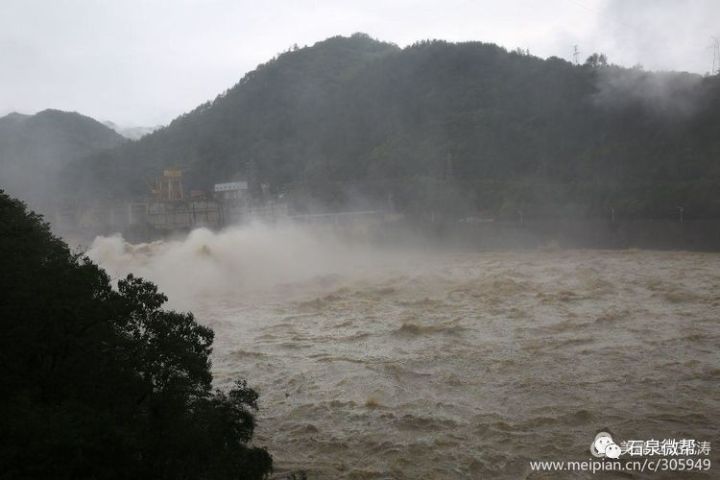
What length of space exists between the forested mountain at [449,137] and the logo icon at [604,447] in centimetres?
2576

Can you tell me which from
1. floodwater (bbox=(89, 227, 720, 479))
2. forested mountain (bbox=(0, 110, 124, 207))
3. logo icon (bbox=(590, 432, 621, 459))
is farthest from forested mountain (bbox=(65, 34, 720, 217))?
logo icon (bbox=(590, 432, 621, 459))

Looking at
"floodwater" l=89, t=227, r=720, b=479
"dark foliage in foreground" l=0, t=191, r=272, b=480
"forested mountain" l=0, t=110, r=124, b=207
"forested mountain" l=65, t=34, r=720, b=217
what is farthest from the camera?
"forested mountain" l=0, t=110, r=124, b=207

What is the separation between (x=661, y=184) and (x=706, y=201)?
17.8 ft

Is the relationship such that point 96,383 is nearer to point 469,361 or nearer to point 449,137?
point 469,361

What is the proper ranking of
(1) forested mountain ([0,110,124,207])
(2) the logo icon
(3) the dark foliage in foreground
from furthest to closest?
(1) forested mountain ([0,110,124,207]) < (2) the logo icon < (3) the dark foliage in foreground

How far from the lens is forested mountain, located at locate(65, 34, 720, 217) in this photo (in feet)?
124

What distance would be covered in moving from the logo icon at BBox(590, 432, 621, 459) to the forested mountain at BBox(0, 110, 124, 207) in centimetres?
5718

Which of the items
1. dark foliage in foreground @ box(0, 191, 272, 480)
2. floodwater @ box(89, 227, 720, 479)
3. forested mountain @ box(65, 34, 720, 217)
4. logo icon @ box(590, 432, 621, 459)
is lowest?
logo icon @ box(590, 432, 621, 459)

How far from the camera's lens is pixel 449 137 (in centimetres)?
5697

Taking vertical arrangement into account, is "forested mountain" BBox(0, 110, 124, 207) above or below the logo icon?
above

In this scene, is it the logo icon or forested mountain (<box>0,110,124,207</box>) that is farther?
forested mountain (<box>0,110,124,207</box>)

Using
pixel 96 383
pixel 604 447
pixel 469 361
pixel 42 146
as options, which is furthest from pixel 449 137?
pixel 96 383

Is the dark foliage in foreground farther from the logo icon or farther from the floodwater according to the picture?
Answer: the logo icon

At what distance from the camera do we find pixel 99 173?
69.5 m
